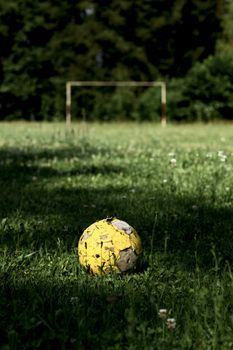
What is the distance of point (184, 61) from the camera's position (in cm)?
3553

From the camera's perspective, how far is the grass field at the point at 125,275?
2688 millimetres

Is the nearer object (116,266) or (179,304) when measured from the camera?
(179,304)

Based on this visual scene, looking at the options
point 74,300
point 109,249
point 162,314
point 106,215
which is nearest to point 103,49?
point 106,215

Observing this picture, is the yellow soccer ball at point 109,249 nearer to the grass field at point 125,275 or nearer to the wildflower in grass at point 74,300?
the grass field at point 125,275

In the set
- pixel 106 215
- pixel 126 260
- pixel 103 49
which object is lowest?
pixel 106 215

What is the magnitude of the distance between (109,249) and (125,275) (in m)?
0.18

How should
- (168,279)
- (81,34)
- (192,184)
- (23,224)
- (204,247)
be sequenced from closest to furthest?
(168,279)
(204,247)
(23,224)
(192,184)
(81,34)

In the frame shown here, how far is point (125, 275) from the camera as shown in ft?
12.0

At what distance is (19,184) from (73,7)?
1142 inches

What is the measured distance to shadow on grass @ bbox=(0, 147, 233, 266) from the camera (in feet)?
14.5

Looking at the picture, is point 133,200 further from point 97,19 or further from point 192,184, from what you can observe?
point 97,19

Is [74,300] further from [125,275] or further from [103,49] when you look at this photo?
[103,49]

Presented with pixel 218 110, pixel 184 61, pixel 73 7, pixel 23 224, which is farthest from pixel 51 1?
pixel 23 224

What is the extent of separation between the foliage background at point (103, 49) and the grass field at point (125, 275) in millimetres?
23557
